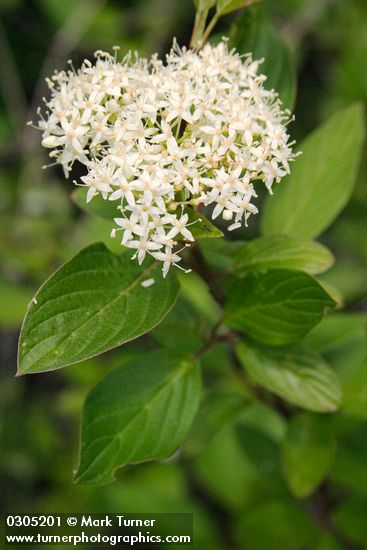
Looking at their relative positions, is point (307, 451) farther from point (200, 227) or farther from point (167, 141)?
point (167, 141)

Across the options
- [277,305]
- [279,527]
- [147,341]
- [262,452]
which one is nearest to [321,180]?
[277,305]

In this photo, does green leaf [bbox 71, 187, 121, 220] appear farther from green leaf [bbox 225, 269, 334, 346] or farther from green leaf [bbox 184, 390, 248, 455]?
green leaf [bbox 184, 390, 248, 455]

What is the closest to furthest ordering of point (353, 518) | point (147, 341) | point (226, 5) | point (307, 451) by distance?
point (226, 5) → point (307, 451) → point (353, 518) → point (147, 341)

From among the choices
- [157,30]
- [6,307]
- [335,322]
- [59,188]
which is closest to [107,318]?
[335,322]

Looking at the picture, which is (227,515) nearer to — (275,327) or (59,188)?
(275,327)

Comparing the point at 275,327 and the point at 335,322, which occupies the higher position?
the point at 275,327

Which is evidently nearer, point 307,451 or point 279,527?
point 307,451
